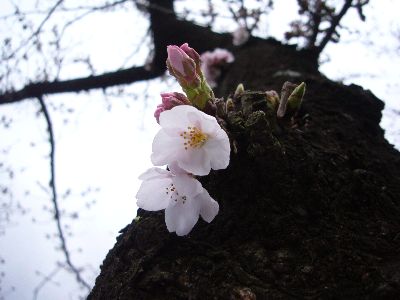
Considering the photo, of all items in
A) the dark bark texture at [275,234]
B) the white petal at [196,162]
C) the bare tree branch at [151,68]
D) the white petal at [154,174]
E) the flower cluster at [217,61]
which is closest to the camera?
the dark bark texture at [275,234]

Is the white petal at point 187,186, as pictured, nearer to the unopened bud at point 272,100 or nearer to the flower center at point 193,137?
the flower center at point 193,137

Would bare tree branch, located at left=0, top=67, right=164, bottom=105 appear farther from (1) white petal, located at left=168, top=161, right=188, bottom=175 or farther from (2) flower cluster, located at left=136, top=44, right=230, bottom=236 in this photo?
(1) white petal, located at left=168, top=161, right=188, bottom=175

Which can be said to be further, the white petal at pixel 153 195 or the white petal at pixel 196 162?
the white petal at pixel 153 195

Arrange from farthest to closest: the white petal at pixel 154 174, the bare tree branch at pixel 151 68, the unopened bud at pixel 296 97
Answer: the bare tree branch at pixel 151 68 → the unopened bud at pixel 296 97 → the white petal at pixel 154 174

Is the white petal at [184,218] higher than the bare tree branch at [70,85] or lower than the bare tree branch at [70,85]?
lower

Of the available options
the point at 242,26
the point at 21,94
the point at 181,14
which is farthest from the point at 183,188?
the point at 21,94

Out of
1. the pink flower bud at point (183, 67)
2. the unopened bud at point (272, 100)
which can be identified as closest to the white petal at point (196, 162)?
the pink flower bud at point (183, 67)

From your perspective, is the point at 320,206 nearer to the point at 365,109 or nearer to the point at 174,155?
the point at 174,155
